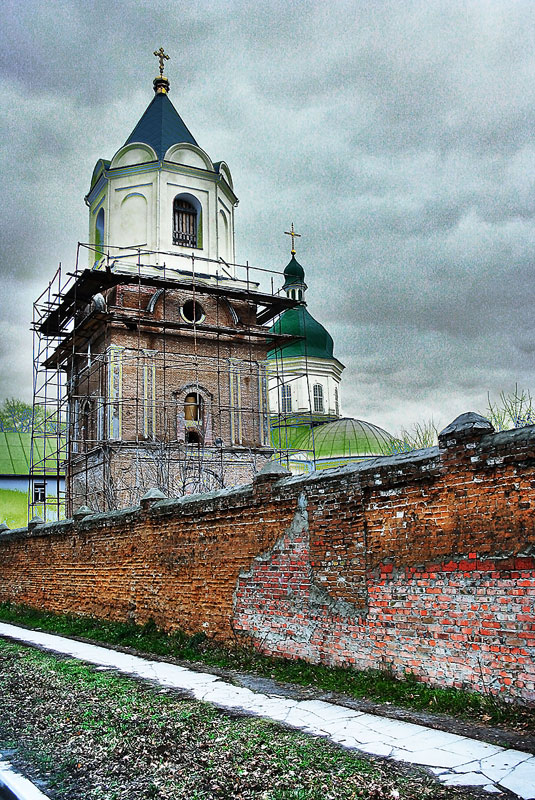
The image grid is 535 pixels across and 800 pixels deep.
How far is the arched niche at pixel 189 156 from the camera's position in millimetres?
23812

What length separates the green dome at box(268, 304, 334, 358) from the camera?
1617 inches

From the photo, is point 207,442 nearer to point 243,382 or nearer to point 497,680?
point 243,382

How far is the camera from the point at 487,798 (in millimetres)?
4027

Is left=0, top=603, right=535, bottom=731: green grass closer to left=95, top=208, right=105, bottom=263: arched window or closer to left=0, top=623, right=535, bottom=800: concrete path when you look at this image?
left=0, top=623, right=535, bottom=800: concrete path

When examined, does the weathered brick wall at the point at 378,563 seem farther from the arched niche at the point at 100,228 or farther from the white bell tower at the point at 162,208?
the arched niche at the point at 100,228

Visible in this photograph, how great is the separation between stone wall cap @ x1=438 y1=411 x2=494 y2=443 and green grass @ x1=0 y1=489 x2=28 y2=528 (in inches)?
1295

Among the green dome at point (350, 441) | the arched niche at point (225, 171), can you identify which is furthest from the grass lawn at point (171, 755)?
the green dome at point (350, 441)

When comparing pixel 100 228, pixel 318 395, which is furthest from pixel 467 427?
pixel 318 395

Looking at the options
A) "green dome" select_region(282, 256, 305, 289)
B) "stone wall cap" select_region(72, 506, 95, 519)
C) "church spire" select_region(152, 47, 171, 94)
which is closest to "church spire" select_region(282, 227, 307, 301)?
"green dome" select_region(282, 256, 305, 289)

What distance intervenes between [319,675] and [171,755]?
2.51 meters

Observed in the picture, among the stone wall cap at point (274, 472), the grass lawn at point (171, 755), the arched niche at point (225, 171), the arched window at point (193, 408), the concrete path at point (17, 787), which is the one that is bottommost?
the concrete path at point (17, 787)

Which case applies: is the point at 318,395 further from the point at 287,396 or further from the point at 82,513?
the point at 82,513

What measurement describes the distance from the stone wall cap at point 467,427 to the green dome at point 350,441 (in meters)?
28.4

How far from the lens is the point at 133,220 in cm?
2336
